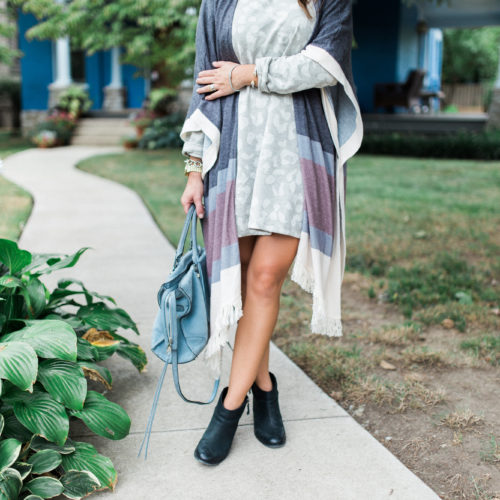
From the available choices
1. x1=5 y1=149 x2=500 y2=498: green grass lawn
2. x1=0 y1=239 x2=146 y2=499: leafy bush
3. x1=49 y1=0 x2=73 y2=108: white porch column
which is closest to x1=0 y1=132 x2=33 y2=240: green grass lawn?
x1=5 y1=149 x2=500 y2=498: green grass lawn

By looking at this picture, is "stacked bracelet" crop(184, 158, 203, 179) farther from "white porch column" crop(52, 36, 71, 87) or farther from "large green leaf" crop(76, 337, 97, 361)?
"white porch column" crop(52, 36, 71, 87)

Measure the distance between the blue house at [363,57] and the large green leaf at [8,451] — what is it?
563 inches

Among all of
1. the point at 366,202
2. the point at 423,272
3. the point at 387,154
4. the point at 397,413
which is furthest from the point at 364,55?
the point at 397,413

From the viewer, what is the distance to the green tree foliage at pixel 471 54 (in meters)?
29.2

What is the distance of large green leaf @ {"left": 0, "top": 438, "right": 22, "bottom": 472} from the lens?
191 centimetres

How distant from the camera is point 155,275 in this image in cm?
457

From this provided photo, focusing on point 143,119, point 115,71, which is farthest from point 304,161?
point 115,71

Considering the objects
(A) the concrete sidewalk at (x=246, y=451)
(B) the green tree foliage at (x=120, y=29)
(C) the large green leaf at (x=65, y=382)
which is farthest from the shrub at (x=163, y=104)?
(C) the large green leaf at (x=65, y=382)

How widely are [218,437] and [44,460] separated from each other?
602mm

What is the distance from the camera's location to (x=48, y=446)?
205 centimetres

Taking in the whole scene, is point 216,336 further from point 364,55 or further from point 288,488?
point 364,55

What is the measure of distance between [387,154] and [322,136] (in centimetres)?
1038

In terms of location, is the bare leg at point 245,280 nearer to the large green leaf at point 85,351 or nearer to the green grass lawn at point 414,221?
the large green leaf at point 85,351

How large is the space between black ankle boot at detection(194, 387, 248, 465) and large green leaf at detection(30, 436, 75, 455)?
451 mm
